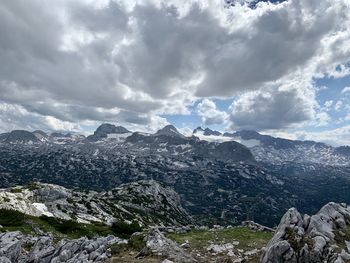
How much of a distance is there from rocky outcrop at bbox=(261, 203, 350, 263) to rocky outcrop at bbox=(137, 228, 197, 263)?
23.0 ft

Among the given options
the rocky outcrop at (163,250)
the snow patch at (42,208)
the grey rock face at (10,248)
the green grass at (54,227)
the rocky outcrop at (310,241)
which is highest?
the rocky outcrop at (310,241)

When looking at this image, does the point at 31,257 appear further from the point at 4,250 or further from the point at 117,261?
the point at 117,261

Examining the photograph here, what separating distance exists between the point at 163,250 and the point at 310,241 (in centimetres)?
1244

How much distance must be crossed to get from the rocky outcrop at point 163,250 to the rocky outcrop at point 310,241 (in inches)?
276

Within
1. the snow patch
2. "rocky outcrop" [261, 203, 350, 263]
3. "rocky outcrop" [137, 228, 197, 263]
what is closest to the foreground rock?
"rocky outcrop" [137, 228, 197, 263]

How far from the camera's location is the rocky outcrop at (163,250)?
99.2ft

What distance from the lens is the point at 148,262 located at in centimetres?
2908

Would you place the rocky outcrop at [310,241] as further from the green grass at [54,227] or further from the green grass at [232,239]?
the green grass at [54,227]

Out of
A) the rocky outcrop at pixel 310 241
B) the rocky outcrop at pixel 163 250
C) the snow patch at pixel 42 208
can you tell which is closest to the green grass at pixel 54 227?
the rocky outcrop at pixel 163 250

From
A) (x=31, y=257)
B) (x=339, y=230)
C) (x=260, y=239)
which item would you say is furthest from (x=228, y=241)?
(x=31, y=257)

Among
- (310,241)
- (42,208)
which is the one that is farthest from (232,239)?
(42,208)

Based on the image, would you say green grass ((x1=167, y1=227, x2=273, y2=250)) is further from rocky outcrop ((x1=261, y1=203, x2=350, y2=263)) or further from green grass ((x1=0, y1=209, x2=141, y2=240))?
green grass ((x1=0, y1=209, x2=141, y2=240))

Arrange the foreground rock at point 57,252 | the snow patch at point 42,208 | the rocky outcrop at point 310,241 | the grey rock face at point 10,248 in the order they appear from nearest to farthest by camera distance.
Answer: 1. the rocky outcrop at point 310,241
2. the foreground rock at point 57,252
3. the grey rock face at point 10,248
4. the snow patch at point 42,208

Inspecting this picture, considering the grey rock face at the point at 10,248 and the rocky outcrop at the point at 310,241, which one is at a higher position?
the rocky outcrop at the point at 310,241
